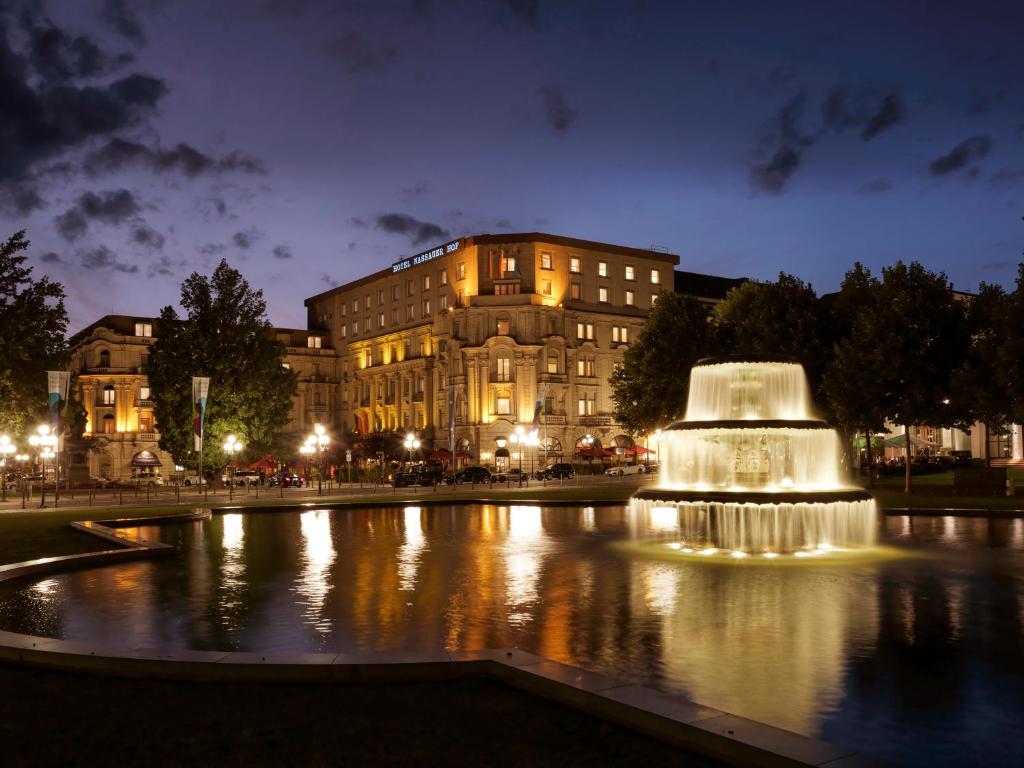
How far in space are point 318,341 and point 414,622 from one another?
11536 centimetres

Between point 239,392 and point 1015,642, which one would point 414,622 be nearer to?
point 1015,642

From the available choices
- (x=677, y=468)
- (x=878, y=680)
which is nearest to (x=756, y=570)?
(x=677, y=468)

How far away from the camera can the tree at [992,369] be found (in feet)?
123

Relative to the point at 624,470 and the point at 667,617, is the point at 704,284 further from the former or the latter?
the point at 667,617

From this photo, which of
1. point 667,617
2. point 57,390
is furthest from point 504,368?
point 667,617

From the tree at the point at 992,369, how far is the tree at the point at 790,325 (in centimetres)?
736

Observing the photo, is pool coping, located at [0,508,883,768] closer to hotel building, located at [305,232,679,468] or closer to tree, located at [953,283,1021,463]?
tree, located at [953,283,1021,463]

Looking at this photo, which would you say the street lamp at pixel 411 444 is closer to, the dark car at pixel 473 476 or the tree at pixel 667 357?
the dark car at pixel 473 476

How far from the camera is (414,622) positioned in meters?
12.1

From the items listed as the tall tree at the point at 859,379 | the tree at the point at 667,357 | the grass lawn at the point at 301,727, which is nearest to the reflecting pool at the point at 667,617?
the grass lawn at the point at 301,727

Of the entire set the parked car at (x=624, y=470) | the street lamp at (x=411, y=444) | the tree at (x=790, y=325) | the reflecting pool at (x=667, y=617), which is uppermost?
the tree at (x=790, y=325)

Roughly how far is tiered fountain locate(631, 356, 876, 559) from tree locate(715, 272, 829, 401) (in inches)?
880

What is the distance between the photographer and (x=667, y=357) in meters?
54.7

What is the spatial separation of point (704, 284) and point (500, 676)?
113 meters
